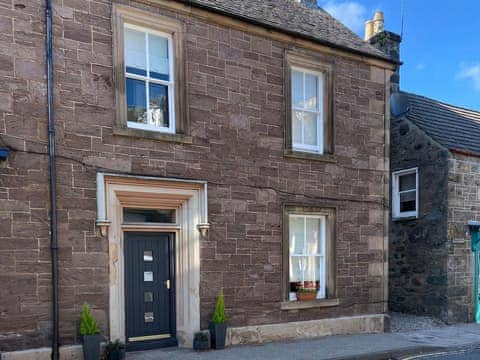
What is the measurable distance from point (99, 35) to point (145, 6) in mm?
1017

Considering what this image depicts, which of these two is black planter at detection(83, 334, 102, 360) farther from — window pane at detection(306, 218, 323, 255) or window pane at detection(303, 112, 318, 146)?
window pane at detection(303, 112, 318, 146)

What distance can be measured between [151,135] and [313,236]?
169 inches

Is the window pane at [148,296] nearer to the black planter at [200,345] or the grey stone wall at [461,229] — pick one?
the black planter at [200,345]

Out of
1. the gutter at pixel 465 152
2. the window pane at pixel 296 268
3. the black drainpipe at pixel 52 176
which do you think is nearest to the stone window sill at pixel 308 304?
the window pane at pixel 296 268

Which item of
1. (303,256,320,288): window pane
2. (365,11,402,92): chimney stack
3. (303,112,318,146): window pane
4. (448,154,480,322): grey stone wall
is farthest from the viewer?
(365,11,402,92): chimney stack

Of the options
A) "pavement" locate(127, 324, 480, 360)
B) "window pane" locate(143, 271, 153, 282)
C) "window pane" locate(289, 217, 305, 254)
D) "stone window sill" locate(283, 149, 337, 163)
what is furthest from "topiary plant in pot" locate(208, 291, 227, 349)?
"stone window sill" locate(283, 149, 337, 163)

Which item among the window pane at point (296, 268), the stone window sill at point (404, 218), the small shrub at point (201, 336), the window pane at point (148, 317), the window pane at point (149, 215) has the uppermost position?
the window pane at point (149, 215)

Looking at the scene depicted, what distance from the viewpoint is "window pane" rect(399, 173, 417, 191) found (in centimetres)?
1274

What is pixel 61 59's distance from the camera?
7.05m

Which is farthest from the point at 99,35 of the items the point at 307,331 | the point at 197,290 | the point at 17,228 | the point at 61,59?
the point at 307,331

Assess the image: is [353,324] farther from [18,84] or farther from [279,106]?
[18,84]

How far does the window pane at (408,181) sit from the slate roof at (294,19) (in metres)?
3.80

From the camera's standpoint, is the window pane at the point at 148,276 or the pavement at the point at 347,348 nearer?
the pavement at the point at 347,348

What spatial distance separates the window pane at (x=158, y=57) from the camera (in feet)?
26.5
